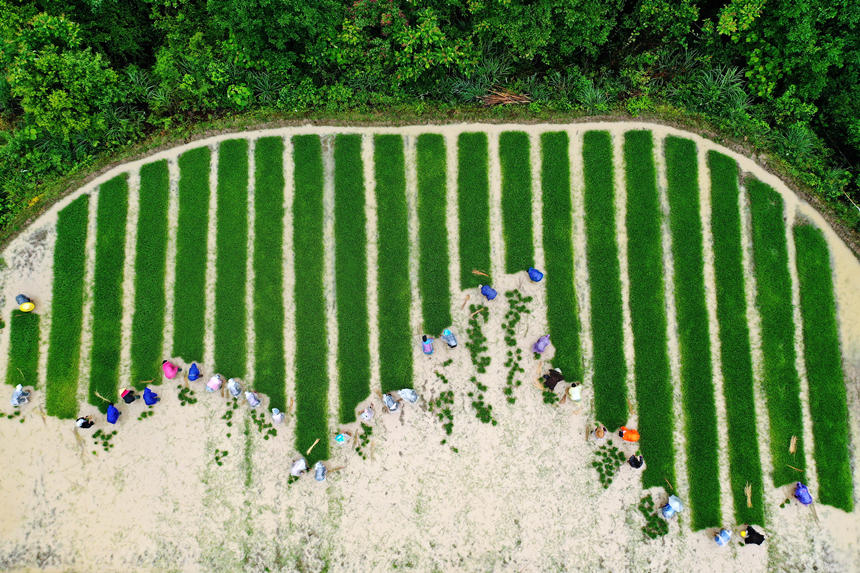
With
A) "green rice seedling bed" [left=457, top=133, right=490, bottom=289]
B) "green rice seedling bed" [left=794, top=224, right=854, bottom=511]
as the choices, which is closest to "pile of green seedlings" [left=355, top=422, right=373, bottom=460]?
"green rice seedling bed" [left=457, top=133, right=490, bottom=289]

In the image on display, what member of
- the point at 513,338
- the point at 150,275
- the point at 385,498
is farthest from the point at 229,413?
the point at 513,338

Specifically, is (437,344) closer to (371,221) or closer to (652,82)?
(371,221)

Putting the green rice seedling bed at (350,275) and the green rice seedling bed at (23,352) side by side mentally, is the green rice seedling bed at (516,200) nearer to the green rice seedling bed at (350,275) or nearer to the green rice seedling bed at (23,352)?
the green rice seedling bed at (350,275)

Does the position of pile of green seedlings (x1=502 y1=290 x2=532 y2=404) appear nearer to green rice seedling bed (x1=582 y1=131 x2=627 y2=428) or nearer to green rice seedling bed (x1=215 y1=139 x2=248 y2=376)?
green rice seedling bed (x1=582 y1=131 x2=627 y2=428)

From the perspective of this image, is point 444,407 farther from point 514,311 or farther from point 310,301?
point 310,301

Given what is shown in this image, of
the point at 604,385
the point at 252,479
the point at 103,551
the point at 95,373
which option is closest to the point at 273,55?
the point at 95,373

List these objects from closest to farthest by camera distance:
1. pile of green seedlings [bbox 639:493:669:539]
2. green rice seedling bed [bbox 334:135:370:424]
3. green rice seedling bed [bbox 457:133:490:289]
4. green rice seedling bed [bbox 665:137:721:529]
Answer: pile of green seedlings [bbox 639:493:669:539] < green rice seedling bed [bbox 665:137:721:529] < green rice seedling bed [bbox 334:135:370:424] < green rice seedling bed [bbox 457:133:490:289]
